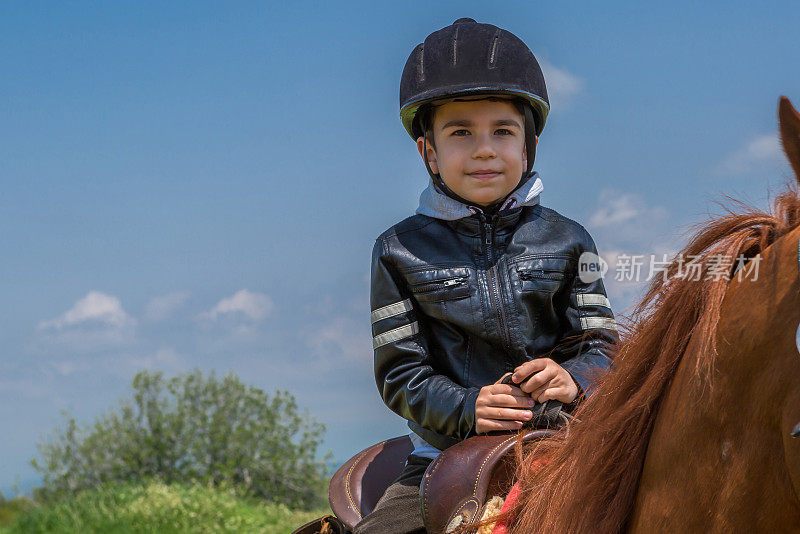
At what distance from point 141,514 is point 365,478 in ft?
20.7

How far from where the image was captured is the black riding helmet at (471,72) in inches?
116

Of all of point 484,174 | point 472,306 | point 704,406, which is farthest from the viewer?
point 484,174

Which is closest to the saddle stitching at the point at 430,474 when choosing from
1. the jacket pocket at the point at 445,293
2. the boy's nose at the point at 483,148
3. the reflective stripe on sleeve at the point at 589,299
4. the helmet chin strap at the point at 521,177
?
the jacket pocket at the point at 445,293

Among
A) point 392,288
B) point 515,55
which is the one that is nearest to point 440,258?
point 392,288

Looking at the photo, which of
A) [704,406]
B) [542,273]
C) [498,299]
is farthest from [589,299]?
[704,406]

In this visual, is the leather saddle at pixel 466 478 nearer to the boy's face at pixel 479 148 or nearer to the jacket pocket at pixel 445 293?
the jacket pocket at pixel 445 293

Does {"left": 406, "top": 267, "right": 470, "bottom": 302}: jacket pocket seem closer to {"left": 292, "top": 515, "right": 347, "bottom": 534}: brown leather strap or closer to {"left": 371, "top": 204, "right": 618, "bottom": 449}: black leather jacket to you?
{"left": 371, "top": 204, "right": 618, "bottom": 449}: black leather jacket

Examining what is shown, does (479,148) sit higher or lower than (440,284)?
higher

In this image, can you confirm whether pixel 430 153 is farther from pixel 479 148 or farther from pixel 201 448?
pixel 201 448

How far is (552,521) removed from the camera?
73.2 inches

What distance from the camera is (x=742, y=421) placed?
1.51 meters

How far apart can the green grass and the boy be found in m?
6.33

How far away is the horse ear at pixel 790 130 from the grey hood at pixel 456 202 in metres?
1.58

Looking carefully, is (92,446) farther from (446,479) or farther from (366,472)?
(446,479)
